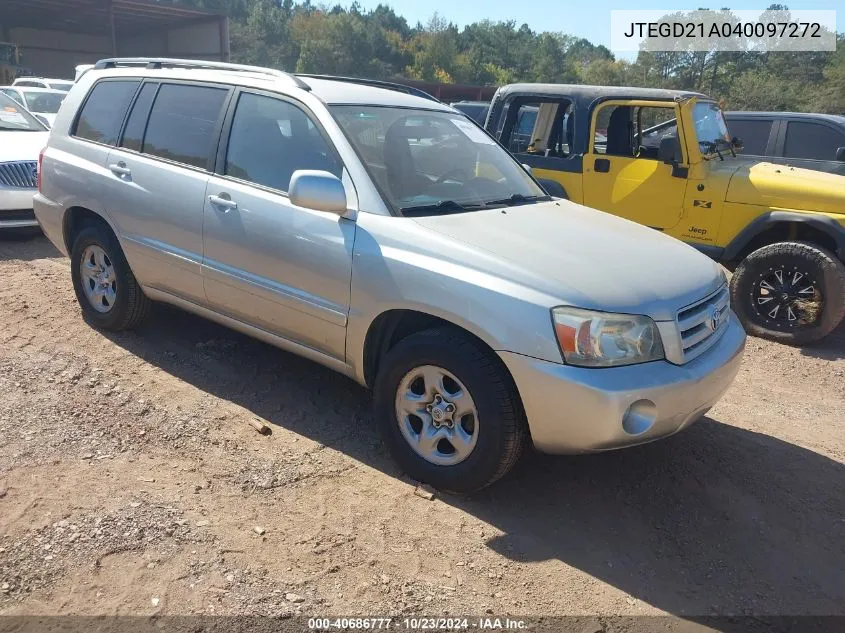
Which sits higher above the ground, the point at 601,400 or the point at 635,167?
the point at 635,167

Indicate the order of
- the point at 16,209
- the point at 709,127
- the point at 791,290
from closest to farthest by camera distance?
the point at 791,290, the point at 709,127, the point at 16,209

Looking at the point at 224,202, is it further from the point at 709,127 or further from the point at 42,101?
the point at 42,101

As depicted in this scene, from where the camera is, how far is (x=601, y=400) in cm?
282

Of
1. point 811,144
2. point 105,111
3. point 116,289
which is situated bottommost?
point 116,289

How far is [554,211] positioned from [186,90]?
2.39m

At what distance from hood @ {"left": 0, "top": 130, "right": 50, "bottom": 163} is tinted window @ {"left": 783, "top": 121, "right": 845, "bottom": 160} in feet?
27.9

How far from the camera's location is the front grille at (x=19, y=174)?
7465 mm

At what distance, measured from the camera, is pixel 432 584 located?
272 cm

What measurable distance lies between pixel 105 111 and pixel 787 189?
17.6 feet

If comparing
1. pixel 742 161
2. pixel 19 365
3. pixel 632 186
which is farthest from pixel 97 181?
pixel 742 161

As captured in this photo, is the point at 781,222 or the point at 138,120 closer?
the point at 138,120

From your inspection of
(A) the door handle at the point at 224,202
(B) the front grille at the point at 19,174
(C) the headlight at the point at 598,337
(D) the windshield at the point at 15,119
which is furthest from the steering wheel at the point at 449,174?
(D) the windshield at the point at 15,119

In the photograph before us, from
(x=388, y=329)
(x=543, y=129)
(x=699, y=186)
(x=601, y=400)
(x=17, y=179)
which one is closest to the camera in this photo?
(x=601, y=400)

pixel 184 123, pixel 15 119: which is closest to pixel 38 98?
pixel 15 119
